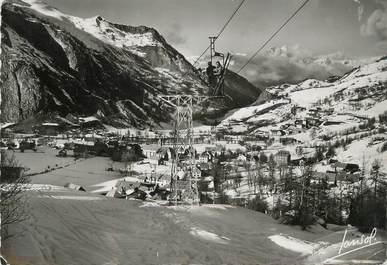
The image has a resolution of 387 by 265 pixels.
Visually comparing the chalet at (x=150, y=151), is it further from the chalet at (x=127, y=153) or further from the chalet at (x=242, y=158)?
the chalet at (x=242, y=158)

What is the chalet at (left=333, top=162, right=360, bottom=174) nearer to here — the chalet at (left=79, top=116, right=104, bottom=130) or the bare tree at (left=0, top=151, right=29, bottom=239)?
the chalet at (left=79, top=116, right=104, bottom=130)

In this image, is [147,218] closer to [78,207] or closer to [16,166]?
[78,207]

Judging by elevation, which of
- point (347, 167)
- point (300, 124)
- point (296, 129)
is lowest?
point (347, 167)

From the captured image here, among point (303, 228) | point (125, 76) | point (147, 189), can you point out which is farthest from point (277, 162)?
point (303, 228)

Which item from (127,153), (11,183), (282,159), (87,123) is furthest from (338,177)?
(11,183)

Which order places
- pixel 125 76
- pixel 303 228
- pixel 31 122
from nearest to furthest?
pixel 31 122 < pixel 303 228 < pixel 125 76

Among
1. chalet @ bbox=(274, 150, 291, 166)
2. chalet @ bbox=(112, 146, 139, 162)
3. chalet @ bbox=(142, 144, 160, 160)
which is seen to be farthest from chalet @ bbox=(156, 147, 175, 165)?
chalet @ bbox=(274, 150, 291, 166)

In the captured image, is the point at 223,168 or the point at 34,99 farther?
the point at 223,168

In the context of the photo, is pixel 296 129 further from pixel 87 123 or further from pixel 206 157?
pixel 87 123
